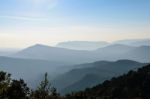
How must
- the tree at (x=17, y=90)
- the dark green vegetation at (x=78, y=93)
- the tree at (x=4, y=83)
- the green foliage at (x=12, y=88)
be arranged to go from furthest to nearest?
the tree at (x=17, y=90) → the green foliage at (x=12, y=88) → the tree at (x=4, y=83) → the dark green vegetation at (x=78, y=93)

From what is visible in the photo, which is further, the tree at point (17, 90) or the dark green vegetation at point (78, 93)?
the tree at point (17, 90)

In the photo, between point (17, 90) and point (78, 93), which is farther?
point (78, 93)

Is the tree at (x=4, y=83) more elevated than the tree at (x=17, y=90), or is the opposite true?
the tree at (x=4, y=83)

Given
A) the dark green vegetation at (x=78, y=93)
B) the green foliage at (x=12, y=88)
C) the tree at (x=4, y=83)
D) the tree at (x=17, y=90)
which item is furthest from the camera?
the tree at (x=17, y=90)

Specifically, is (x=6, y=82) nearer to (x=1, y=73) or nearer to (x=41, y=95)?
(x=1, y=73)

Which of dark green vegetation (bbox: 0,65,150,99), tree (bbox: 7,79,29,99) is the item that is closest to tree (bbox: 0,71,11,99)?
dark green vegetation (bbox: 0,65,150,99)

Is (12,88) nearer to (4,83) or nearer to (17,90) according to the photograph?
(17,90)

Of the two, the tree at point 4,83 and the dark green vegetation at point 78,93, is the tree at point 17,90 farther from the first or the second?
the tree at point 4,83

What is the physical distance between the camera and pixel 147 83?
4446 inches

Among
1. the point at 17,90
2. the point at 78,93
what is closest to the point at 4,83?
the point at 17,90

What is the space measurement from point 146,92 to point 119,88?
1241cm

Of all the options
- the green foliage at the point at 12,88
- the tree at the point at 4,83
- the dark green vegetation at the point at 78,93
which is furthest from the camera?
the green foliage at the point at 12,88

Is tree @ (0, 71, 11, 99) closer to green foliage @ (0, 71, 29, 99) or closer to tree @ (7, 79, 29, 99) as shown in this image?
green foliage @ (0, 71, 29, 99)

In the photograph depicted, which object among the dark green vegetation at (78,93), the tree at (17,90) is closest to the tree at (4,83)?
the dark green vegetation at (78,93)
